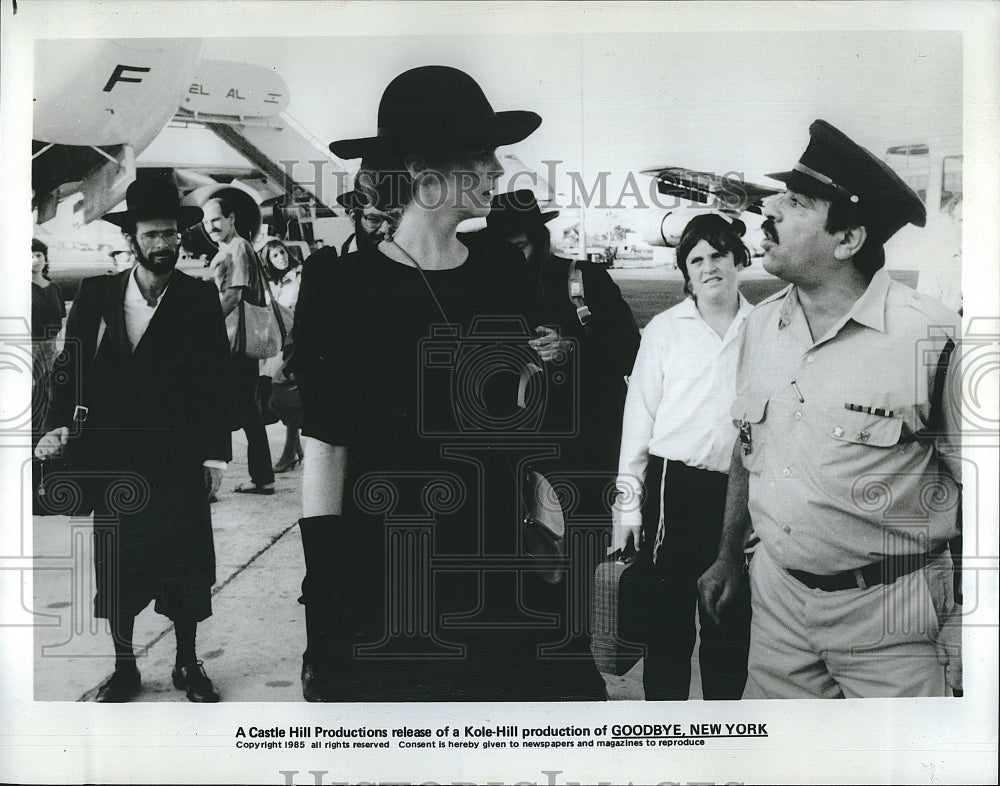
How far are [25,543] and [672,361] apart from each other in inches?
92.4

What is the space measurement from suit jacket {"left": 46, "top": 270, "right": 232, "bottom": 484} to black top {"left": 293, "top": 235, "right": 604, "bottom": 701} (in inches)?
12.8

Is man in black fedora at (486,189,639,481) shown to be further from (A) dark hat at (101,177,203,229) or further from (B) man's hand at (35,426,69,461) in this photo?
(B) man's hand at (35,426,69,461)

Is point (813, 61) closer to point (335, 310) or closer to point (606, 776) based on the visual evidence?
point (335, 310)

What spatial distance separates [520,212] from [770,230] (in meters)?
0.86

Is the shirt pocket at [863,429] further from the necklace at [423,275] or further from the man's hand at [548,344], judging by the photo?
the necklace at [423,275]

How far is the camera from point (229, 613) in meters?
2.98

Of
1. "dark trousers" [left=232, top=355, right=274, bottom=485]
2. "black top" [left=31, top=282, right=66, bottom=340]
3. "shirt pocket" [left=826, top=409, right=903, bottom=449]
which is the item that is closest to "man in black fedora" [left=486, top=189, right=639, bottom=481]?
"shirt pocket" [left=826, top=409, right=903, bottom=449]

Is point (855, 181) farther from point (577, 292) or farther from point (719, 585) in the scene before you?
point (719, 585)

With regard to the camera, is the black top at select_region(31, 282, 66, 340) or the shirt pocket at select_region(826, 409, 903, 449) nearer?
the shirt pocket at select_region(826, 409, 903, 449)

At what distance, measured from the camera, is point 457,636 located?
296cm

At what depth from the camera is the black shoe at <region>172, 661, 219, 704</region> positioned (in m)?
2.97

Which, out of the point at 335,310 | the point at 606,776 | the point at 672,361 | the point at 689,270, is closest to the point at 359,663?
the point at 606,776

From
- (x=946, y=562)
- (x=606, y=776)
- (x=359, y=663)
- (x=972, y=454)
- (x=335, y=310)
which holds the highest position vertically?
(x=335, y=310)

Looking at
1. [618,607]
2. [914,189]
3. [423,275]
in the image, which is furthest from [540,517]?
[914,189]
